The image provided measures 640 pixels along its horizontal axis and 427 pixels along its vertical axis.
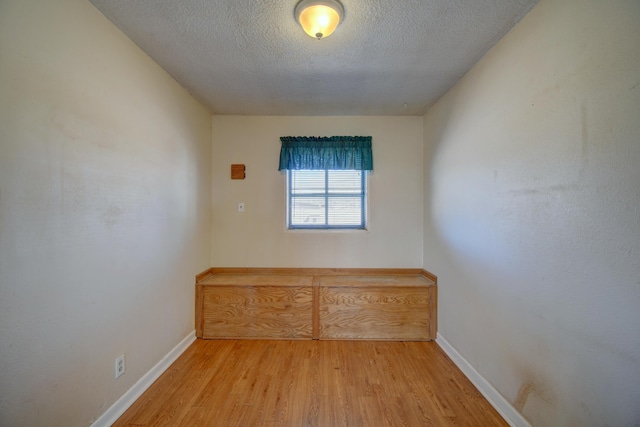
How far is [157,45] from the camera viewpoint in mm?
1709

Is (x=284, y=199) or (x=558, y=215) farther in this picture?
(x=284, y=199)

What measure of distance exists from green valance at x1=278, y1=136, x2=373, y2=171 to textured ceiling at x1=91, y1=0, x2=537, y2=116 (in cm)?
47

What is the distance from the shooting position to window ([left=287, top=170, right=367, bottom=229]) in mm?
3041

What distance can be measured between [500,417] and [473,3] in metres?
2.44

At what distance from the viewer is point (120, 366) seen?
5.22ft

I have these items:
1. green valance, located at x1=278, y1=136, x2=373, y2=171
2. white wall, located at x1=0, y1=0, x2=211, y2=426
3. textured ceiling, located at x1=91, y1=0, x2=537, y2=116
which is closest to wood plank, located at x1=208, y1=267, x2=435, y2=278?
white wall, located at x1=0, y1=0, x2=211, y2=426

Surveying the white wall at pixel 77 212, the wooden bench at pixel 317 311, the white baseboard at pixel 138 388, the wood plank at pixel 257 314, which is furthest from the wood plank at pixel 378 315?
the white wall at pixel 77 212

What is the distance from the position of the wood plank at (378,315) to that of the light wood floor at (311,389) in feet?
0.41

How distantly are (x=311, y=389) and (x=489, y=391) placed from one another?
1228mm

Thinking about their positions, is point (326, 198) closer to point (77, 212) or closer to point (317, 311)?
point (317, 311)

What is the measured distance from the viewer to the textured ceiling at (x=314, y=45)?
1383 mm

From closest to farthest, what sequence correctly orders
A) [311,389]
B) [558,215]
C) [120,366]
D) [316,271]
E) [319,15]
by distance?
[558,215] < [319,15] < [120,366] < [311,389] < [316,271]

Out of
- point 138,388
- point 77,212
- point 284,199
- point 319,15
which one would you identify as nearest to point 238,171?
point 284,199

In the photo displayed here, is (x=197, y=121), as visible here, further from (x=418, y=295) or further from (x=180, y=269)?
(x=418, y=295)
